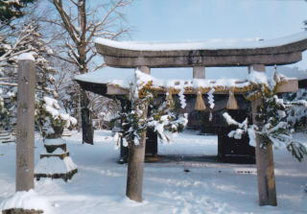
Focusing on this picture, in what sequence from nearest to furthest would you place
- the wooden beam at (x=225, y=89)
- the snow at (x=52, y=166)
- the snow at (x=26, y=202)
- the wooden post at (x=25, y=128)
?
the snow at (x=26, y=202) → the wooden post at (x=25, y=128) → the wooden beam at (x=225, y=89) → the snow at (x=52, y=166)

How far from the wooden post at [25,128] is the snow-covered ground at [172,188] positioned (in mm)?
864

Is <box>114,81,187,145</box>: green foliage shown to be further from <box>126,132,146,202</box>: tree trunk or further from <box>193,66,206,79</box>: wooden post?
<box>193,66,206,79</box>: wooden post

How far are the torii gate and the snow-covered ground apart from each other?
537mm

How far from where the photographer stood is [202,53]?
5.33 m

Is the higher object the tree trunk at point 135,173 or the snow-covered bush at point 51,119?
the snow-covered bush at point 51,119

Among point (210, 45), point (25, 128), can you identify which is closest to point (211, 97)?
point (210, 45)

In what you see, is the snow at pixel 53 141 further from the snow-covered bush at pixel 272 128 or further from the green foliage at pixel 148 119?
the snow-covered bush at pixel 272 128

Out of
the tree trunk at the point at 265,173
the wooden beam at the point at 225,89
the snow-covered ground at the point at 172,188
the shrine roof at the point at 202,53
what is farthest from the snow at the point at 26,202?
the tree trunk at the point at 265,173

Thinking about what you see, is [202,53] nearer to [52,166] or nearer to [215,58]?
[215,58]

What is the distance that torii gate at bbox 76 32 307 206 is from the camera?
5102mm

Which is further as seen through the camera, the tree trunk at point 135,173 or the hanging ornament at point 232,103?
the tree trunk at point 135,173

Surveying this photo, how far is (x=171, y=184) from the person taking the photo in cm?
731

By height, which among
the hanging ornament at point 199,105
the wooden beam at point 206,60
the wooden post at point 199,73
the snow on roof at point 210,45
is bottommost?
the hanging ornament at point 199,105

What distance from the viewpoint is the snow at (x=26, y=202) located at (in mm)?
4545
